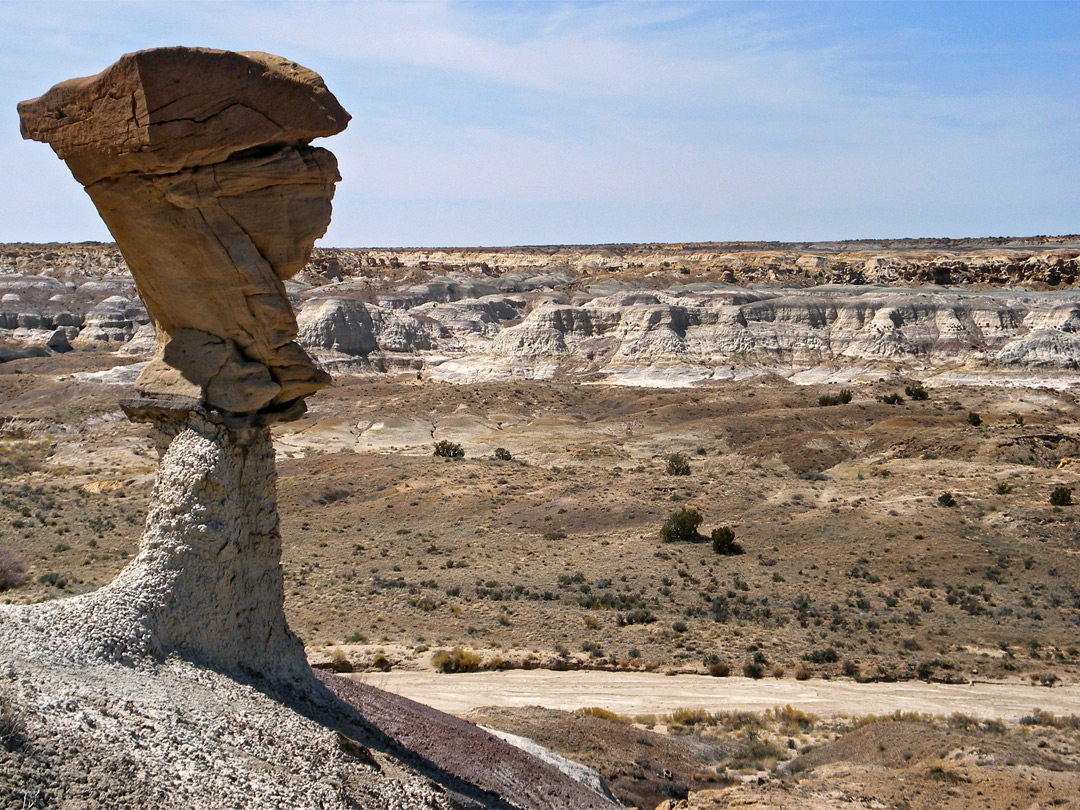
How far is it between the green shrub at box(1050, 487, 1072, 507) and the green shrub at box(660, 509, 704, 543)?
11825mm

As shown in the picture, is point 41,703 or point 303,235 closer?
point 41,703

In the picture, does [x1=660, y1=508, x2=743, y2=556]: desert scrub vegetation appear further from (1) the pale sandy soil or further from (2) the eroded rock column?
(2) the eroded rock column

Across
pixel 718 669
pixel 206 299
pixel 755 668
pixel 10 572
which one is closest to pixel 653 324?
pixel 755 668

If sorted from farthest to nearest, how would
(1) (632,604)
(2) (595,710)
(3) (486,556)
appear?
1. (3) (486,556)
2. (1) (632,604)
3. (2) (595,710)

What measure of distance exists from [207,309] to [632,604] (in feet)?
54.1

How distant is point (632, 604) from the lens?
22750mm

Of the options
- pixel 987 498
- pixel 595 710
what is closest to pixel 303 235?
pixel 595 710

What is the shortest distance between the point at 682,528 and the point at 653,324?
43107 mm

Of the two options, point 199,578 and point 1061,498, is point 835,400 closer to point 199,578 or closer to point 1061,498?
point 1061,498

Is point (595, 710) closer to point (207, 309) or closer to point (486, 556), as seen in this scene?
point (207, 309)

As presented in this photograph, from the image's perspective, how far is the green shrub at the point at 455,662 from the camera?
17.9 meters

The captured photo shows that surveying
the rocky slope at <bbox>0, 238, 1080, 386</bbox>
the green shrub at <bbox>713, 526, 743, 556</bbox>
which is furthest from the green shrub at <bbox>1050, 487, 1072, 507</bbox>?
the rocky slope at <bbox>0, 238, 1080, 386</bbox>

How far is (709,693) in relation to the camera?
17297 millimetres

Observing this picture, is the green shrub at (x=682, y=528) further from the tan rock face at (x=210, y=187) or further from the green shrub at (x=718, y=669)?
the tan rock face at (x=210, y=187)
